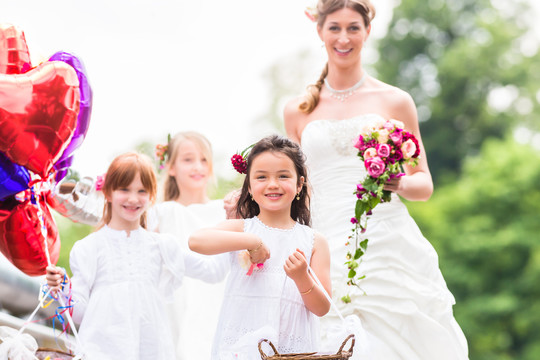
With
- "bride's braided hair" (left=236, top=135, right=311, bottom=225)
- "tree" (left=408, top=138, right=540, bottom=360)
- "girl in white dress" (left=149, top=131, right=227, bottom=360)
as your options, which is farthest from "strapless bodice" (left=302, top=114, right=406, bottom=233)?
"tree" (left=408, top=138, right=540, bottom=360)

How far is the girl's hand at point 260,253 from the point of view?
14.4ft

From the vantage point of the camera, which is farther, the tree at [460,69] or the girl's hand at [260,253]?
the tree at [460,69]

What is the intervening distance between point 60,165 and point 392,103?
2.46 m

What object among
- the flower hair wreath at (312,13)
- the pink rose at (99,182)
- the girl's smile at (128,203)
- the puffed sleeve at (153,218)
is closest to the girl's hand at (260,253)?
the girl's smile at (128,203)

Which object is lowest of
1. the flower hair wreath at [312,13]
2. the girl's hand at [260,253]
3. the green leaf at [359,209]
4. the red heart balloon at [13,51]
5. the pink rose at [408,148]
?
the girl's hand at [260,253]

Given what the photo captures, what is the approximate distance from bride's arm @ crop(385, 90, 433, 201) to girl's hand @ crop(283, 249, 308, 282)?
125cm

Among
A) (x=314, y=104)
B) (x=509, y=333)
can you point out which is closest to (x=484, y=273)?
(x=509, y=333)

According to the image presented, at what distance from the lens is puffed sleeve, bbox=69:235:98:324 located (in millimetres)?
4949

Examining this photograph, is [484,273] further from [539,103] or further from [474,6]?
[474,6]

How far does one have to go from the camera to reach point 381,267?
561cm

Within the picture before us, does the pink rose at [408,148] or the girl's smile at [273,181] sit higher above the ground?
the pink rose at [408,148]

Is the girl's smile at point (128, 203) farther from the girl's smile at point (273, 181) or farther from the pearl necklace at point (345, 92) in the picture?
the pearl necklace at point (345, 92)

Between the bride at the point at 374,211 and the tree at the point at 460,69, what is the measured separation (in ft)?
86.6

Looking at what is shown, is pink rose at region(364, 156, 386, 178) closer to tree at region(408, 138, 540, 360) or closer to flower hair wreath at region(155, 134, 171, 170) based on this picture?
flower hair wreath at region(155, 134, 171, 170)
